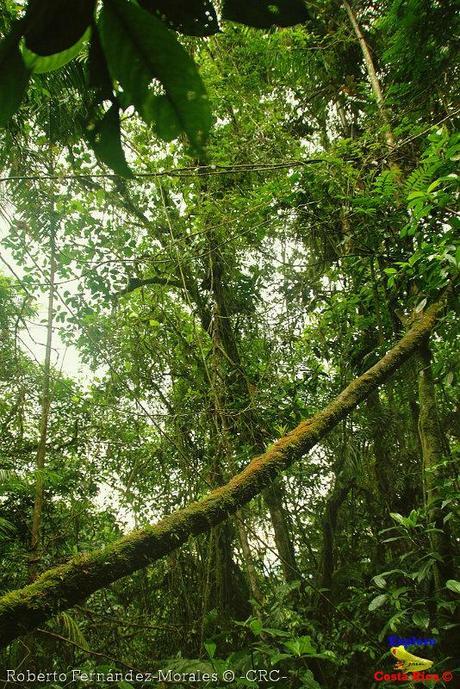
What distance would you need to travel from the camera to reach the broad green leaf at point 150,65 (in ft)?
1.46

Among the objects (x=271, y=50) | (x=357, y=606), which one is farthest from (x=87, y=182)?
(x=357, y=606)

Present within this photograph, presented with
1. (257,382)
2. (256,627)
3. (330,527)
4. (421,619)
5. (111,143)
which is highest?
(257,382)

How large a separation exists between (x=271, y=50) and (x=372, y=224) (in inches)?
88.8

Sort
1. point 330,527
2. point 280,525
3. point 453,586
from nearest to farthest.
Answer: point 453,586, point 280,525, point 330,527

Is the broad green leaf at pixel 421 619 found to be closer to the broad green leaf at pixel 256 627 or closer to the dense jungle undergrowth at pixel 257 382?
the dense jungle undergrowth at pixel 257 382

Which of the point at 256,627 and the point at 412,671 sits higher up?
the point at 256,627

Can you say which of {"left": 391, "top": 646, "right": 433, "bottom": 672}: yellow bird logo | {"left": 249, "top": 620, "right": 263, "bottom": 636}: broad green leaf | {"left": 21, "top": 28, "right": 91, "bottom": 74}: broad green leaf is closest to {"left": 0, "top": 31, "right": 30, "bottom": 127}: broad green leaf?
{"left": 21, "top": 28, "right": 91, "bottom": 74}: broad green leaf

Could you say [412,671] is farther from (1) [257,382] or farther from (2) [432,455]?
(1) [257,382]

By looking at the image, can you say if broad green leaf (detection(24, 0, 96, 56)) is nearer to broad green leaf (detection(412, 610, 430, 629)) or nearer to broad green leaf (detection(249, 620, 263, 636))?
broad green leaf (detection(249, 620, 263, 636))

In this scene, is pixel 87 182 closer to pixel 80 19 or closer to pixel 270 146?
pixel 270 146

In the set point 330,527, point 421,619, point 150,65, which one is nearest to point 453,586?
point 421,619

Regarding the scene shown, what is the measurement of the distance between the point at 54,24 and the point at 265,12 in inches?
9.1

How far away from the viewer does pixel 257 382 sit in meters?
3.69

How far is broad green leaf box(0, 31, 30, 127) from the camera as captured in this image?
443 millimetres
